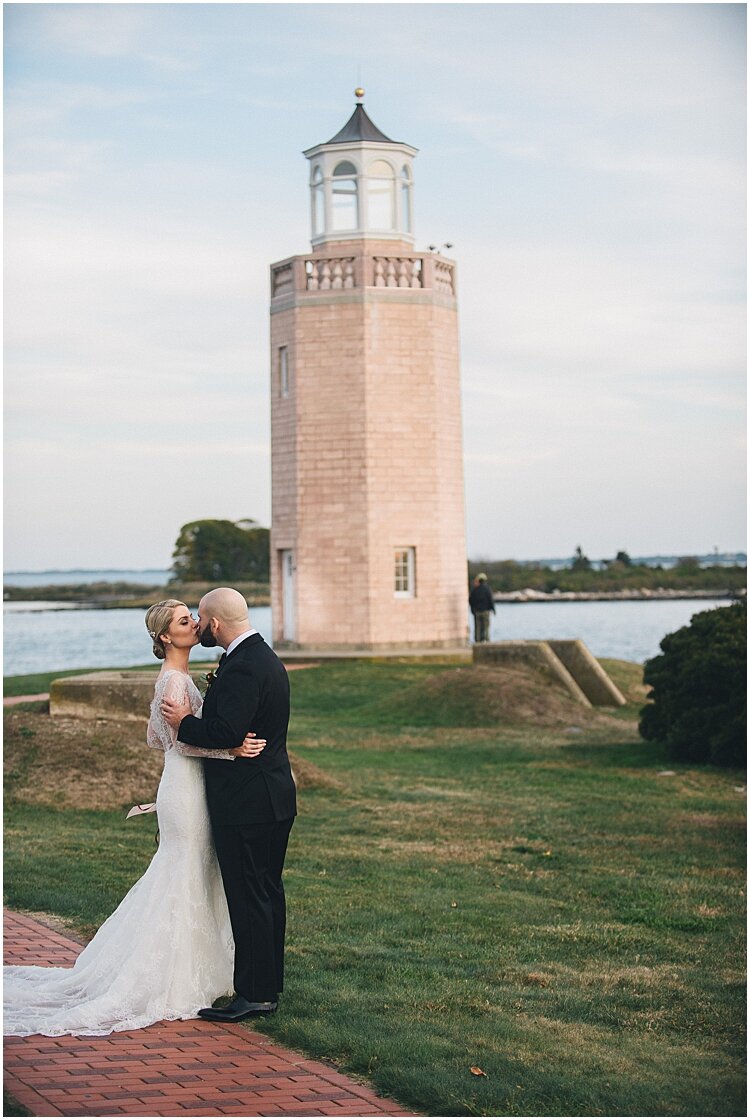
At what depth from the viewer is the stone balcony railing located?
105 feet

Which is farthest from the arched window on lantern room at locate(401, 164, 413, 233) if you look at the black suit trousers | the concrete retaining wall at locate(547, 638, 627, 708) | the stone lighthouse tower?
the black suit trousers

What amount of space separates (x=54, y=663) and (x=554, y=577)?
56.4m

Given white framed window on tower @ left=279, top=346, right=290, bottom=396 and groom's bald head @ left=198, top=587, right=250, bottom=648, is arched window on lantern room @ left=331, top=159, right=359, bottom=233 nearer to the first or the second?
white framed window on tower @ left=279, top=346, right=290, bottom=396

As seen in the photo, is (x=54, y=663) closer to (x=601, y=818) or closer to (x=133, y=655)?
(x=133, y=655)

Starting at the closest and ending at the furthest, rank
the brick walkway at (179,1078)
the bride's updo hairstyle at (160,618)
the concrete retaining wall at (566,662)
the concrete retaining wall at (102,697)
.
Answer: the brick walkway at (179,1078), the bride's updo hairstyle at (160,618), the concrete retaining wall at (102,697), the concrete retaining wall at (566,662)

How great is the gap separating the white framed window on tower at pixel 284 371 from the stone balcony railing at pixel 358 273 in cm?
128

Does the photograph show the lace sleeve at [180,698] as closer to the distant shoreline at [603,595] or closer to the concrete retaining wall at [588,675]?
the concrete retaining wall at [588,675]

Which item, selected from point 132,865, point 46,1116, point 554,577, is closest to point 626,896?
point 132,865

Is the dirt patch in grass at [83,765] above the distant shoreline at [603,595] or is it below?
below

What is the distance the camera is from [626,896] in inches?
384

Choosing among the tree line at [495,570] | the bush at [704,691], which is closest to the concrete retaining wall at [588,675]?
the bush at [704,691]

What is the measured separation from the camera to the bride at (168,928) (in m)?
6.57

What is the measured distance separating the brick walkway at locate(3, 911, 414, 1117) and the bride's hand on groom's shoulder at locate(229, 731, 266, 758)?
1226 mm

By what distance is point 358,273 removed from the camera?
31.8 meters
